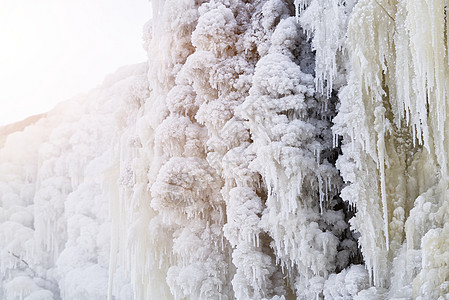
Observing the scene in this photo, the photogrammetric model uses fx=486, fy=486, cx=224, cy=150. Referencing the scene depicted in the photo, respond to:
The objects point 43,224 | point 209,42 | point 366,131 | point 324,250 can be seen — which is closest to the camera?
point 366,131

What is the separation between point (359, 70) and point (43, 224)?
13.2m

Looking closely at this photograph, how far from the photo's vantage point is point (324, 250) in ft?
21.3

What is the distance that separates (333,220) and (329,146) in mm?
1057

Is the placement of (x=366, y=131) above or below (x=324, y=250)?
above

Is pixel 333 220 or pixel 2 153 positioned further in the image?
pixel 2 153

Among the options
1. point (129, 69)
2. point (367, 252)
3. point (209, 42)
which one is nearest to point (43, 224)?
point (129, 69)

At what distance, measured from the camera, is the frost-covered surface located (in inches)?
207

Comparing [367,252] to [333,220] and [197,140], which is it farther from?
[197,140]

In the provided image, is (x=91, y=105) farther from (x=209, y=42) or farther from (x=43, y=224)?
(x=209, y=42)

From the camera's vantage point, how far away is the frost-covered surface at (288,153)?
17.2ft

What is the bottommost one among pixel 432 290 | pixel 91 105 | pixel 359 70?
pixel 432 290

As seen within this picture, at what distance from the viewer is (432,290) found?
184 inches

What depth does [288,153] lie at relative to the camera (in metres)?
6.68

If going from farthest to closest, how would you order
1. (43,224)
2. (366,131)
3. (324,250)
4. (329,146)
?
(43,224) → (329,146) → (324,250) → (366,131)
